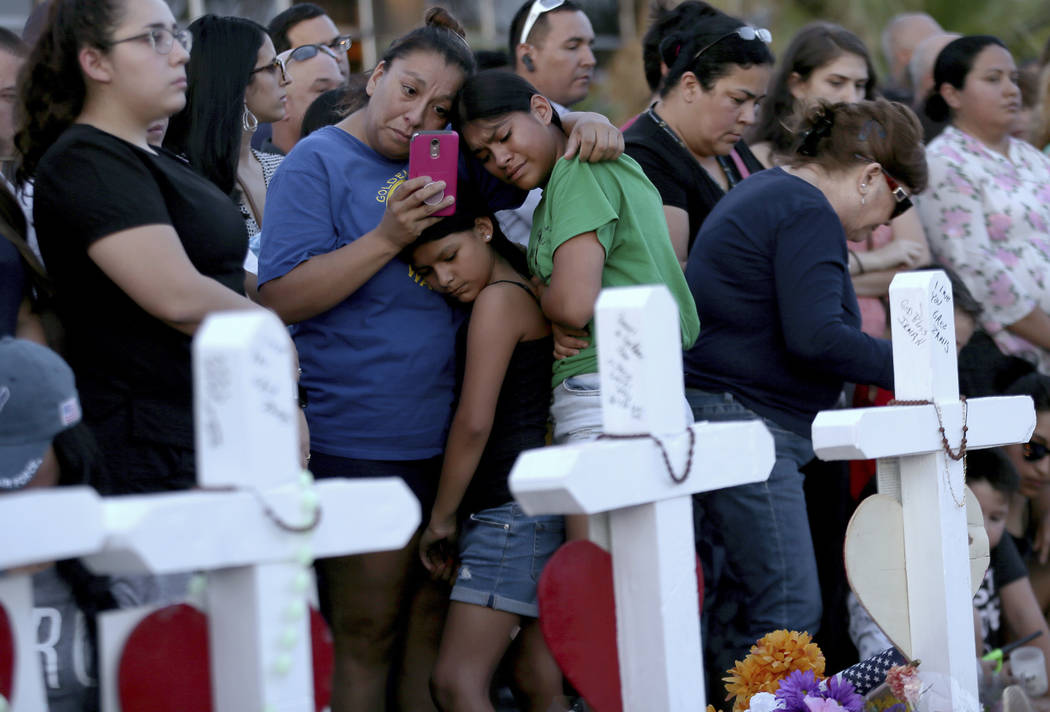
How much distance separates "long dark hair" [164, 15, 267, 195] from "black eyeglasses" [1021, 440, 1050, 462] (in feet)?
9.30

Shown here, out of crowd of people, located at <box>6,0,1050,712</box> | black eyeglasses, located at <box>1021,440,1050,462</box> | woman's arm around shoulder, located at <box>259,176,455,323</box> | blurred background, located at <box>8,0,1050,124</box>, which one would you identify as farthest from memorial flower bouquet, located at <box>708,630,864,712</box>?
blurred background, located at <box>8,0,1050,124</box>

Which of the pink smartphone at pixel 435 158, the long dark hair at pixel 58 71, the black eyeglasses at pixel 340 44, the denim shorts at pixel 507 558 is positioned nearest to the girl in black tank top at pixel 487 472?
the denim shorts at pixel 507 558

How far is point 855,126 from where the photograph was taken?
3.11 meters

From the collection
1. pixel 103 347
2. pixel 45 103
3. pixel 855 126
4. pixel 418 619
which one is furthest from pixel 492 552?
pixel 855 126

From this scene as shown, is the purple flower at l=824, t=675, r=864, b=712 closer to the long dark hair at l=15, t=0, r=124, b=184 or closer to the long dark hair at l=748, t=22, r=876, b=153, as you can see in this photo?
the long dark hair at l=15, t=0, r=124, b=184

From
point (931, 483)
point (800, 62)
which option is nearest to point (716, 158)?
point (800, 62)

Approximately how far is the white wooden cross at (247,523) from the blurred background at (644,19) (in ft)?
29.3

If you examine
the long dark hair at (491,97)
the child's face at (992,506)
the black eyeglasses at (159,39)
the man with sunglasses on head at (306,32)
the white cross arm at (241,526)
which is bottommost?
the child's face at (992,506)

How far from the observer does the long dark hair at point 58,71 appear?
225cm

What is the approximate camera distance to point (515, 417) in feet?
8.68

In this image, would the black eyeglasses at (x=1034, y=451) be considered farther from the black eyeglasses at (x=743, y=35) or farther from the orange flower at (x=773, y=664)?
the orange flower at (x=773, y=664)

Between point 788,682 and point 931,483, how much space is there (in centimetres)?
A: 43

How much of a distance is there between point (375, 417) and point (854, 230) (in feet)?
4.44

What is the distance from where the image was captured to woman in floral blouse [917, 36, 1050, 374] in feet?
13.6
